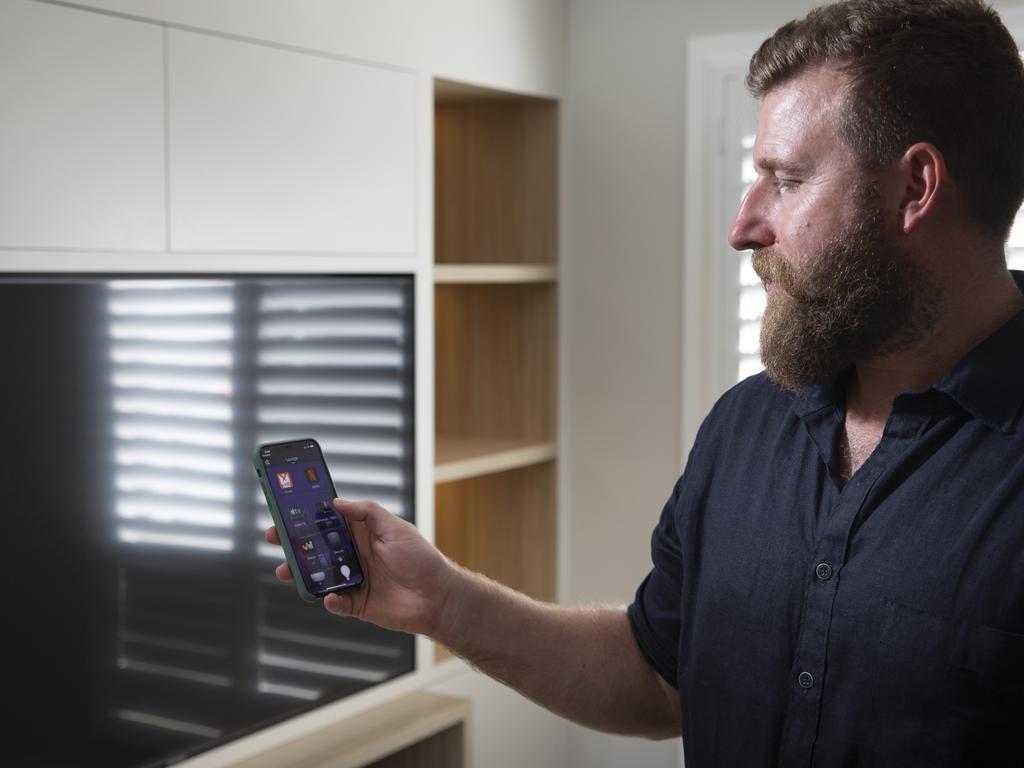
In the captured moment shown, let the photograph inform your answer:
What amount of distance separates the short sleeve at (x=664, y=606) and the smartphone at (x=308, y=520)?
35 centimetres

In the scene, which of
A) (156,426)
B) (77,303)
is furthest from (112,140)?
(156,426)

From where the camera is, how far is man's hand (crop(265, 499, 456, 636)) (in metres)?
1.39

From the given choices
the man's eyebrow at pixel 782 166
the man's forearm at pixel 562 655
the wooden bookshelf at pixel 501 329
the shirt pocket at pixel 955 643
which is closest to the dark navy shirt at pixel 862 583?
the shirt pocket at pixel 955 643

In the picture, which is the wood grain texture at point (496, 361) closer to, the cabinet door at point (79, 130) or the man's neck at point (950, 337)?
the cabinet door at point (79, 130)

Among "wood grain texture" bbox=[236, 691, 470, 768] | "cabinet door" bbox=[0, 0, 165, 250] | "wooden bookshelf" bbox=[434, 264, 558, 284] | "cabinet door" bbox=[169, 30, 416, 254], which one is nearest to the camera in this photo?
"cabinet door" bbox=[0, 0, 165, 250]

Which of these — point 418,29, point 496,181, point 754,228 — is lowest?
point 754,228

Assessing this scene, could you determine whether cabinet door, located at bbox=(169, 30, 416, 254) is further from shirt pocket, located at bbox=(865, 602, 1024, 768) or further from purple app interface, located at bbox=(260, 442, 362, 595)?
shirt pocket, located at bbox=(865, 602, 1024, 768)

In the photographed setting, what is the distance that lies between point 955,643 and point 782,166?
51 centimetres

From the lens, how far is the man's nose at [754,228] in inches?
51.7

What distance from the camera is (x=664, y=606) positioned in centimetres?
147

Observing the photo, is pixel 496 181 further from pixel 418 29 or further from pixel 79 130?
pixel 79 130

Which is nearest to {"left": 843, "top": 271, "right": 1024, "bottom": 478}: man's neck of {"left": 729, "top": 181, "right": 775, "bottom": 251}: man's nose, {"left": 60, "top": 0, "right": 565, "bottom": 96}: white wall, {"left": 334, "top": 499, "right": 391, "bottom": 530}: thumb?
{"left": 729, "top": 181, "right": 775, "bottom": 251}: man's nose

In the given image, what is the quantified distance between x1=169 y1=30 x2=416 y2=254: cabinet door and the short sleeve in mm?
1113

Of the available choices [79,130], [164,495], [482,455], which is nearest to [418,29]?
[79,130]
